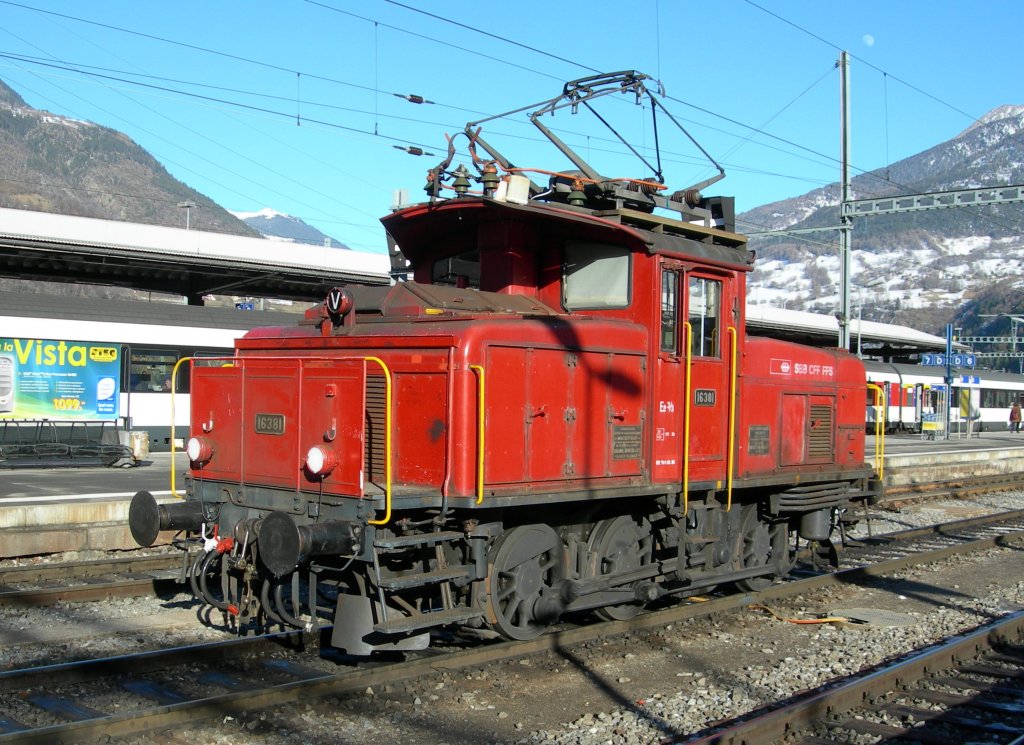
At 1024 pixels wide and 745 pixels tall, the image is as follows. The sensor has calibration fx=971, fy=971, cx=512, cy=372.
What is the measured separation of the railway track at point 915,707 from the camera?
5.91 metres

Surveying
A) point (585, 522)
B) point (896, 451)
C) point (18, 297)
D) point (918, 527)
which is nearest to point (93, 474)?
point (18, 297)

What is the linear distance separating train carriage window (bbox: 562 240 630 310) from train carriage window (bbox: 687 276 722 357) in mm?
696

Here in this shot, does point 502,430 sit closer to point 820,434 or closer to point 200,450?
point 200,450

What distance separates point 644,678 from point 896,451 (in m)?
26.1

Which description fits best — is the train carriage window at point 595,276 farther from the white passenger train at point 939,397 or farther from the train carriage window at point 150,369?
the white passenger train at point 939,397

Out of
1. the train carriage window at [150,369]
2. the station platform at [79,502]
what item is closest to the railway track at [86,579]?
the station platform at [79,502]

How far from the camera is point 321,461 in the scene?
6504mm

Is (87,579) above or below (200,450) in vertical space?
below

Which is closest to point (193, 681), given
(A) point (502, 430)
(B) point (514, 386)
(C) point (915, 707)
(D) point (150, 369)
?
(A) point (502, 430)

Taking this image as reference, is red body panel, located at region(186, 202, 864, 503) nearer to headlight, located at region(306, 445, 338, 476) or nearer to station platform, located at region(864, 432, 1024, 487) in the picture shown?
headlight, located at region(306, 445, 338, 476)

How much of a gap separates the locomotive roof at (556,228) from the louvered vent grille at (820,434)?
2.10m

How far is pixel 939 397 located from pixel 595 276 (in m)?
47.4

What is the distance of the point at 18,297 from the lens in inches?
884

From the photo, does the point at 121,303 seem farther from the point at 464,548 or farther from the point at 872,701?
the point at 872,701
